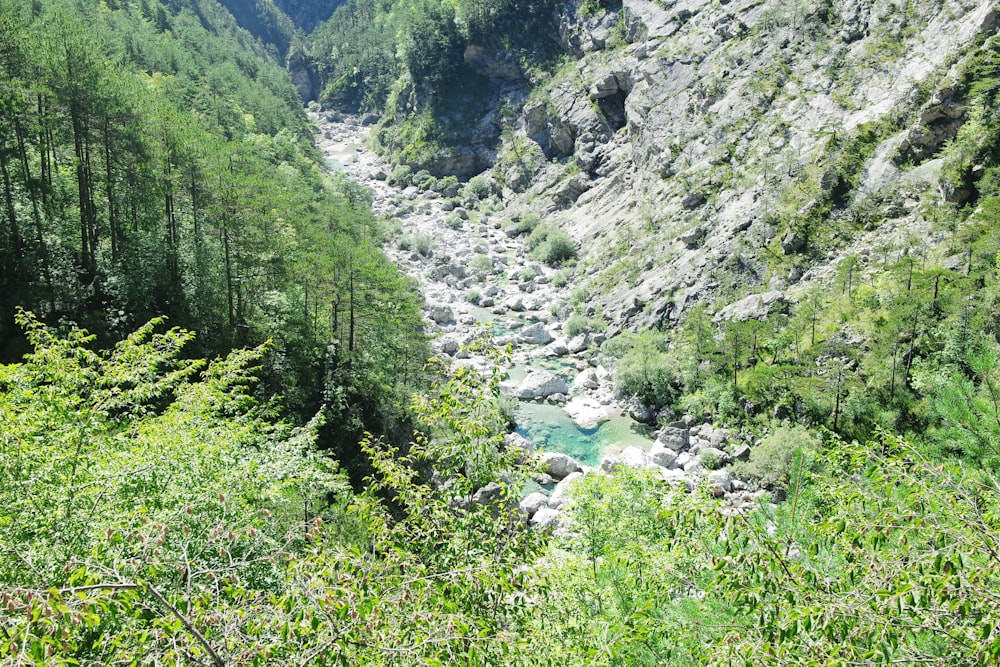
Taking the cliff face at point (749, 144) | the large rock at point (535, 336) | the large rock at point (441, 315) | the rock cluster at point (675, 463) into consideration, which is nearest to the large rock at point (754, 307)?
the cliff face at point (749, 144)

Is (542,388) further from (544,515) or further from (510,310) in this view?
(510,310)

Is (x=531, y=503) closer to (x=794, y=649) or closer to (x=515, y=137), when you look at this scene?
A: (x=794, y=649)

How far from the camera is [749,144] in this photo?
42.2 meters

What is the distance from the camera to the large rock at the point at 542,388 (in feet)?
111

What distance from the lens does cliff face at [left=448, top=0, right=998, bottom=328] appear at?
102 ft

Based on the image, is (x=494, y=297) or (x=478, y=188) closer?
(x=494, y=297)

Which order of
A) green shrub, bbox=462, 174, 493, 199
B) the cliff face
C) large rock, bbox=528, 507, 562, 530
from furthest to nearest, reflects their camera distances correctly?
green shrub, bbox=462, 174, 493, 199
the cliff face
large rock, bbox=528, 507, 562, 530

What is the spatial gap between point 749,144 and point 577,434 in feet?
91.2

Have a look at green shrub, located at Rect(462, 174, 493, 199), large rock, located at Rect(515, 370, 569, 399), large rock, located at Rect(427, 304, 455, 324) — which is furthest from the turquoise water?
green shrub, located at Rect(462, 174, 493, 199)

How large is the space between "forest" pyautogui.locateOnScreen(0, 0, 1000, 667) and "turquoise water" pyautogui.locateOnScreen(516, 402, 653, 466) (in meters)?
2.00

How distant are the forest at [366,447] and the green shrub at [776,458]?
160 mm

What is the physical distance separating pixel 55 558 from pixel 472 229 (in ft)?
206

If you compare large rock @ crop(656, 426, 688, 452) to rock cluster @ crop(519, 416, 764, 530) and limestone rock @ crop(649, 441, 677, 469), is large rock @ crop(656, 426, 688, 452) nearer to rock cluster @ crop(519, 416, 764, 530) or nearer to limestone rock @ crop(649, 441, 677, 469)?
rock cluster @ crop(519, 416, 764, 530)

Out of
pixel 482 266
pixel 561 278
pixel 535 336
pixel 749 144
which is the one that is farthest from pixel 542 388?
pixel 749 144
